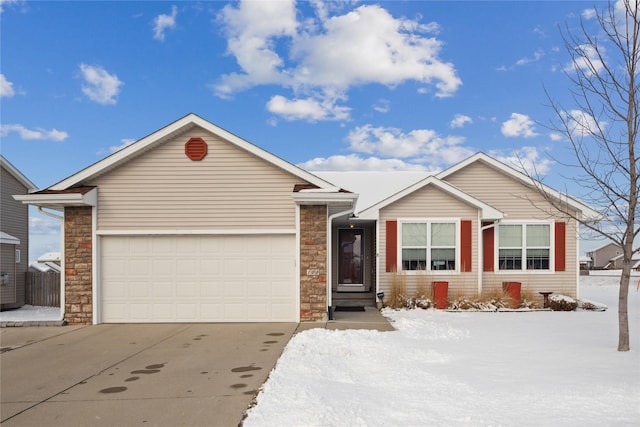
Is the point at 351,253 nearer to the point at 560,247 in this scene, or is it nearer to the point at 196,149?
the point at 560,247

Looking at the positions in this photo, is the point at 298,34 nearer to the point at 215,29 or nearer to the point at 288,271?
the point at 215,29

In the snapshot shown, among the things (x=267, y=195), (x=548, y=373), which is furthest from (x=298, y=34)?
(x=548, y=373)

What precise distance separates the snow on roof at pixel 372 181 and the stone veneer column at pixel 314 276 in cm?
496

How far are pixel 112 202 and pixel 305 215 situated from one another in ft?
15.0

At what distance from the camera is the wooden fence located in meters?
14.5

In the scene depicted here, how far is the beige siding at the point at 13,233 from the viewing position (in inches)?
548

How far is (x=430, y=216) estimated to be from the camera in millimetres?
13391

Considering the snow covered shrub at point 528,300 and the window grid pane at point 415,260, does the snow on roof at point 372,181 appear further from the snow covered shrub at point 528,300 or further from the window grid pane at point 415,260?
the snow covered shrub at point 528,300

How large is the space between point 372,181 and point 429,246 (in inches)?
205

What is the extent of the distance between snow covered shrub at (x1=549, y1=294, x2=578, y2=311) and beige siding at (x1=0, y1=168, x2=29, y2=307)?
1604cm

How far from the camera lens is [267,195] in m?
10.7

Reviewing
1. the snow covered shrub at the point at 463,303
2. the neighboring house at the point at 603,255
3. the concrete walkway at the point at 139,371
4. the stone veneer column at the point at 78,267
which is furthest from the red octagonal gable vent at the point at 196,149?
the neighboring house at the point at 603,255

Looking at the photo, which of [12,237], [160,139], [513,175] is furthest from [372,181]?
[12,237]

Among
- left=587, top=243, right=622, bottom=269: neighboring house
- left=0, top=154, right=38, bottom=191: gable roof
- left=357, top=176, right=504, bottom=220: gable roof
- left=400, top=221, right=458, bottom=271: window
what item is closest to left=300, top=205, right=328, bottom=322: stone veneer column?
left=357, top=176, right=504, bottom=220: gable roof
